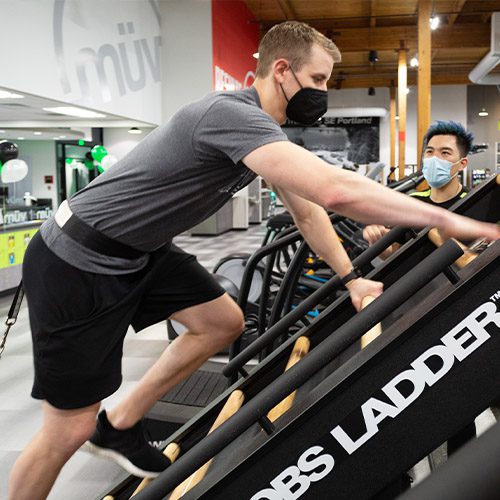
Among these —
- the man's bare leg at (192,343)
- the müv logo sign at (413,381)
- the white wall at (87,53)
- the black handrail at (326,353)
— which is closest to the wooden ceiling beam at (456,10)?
the white wall at (87,53)

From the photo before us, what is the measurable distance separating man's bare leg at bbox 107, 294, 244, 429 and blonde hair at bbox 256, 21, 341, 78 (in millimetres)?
759

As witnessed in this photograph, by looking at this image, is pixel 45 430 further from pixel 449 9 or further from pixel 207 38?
pixel 449 9

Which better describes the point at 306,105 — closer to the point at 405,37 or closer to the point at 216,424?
the point at 216,424

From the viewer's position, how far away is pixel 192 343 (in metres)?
1.96

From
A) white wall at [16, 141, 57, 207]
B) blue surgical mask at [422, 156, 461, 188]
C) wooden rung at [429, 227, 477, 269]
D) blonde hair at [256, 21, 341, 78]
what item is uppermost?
white wall at [16, 141, 57, 207]

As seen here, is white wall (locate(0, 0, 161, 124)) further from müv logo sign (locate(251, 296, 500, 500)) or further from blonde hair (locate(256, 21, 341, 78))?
müv logo sign (locate(251, 296, 500, 500))

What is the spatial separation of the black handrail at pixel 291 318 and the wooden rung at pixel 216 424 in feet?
0.31

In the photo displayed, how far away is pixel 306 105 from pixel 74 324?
0.91 metres

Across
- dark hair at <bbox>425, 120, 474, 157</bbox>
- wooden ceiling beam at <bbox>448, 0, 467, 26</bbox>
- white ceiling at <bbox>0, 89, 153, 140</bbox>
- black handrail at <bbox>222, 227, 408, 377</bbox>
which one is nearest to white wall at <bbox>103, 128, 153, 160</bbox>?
white ceiling at <bbox>0, 89, 153, 140</bbox>

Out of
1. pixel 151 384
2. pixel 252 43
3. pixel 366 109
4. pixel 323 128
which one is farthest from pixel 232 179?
pixel 323 128

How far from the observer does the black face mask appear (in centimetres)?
169

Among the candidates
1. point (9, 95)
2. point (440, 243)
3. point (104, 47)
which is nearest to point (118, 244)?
point (440, 243)

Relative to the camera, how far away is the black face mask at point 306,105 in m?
1.69

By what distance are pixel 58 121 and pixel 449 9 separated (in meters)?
8.72
